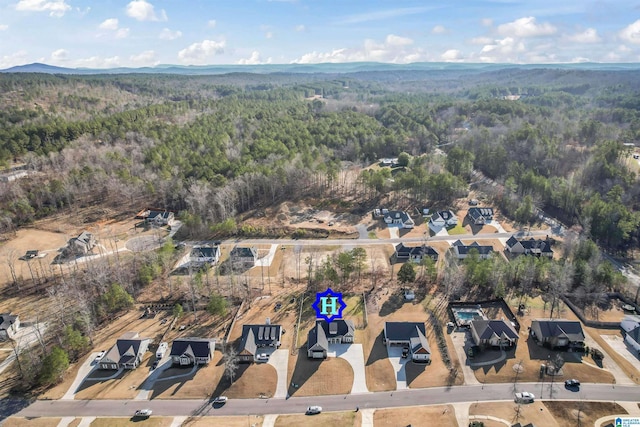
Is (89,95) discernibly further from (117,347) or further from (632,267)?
(632,267)

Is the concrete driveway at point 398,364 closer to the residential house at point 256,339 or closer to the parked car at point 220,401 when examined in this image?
the residential house at point 256,339

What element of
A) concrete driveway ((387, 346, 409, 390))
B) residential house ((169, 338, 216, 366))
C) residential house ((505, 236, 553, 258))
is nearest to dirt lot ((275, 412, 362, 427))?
concrete driveway ((387, 346, 409, 390))

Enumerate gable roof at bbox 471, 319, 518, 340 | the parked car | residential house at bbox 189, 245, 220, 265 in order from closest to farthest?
1. the parked car
2. gable roof at bbox 471, 319, 518, 340
3. residential house at bbox 189, 245, 220, 265

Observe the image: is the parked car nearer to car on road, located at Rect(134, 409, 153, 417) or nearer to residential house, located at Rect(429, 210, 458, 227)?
car on road, located at Rect(134, 409, 153, 417)

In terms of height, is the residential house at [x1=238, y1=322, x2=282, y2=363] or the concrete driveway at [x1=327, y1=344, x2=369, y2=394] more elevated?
the residential house at [x1=238, y1=322, x2=282, y2=363]

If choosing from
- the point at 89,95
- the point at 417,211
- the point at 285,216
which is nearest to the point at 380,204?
the point at 417,211

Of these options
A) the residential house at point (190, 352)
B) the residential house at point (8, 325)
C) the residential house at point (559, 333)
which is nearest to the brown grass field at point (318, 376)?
the residential house at point (190, 352)

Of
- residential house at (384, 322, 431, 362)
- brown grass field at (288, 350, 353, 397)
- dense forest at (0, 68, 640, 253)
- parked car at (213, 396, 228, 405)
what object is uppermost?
dense forest at (0, 68, 640, 253)

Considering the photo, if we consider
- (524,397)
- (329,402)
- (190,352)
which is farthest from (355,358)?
(190,352)
